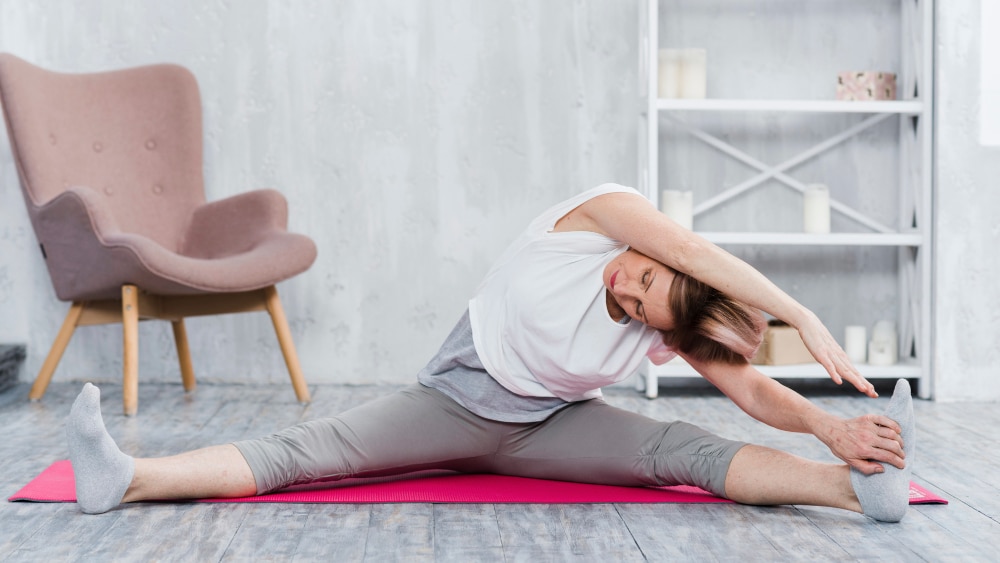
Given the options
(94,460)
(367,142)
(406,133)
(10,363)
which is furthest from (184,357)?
(94,460)

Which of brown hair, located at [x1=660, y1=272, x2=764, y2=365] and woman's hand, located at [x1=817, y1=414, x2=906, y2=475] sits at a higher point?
brown hair, located at [x1=660, y1=272, x2=764, y2=365]

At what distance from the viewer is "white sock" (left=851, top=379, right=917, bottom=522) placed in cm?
156

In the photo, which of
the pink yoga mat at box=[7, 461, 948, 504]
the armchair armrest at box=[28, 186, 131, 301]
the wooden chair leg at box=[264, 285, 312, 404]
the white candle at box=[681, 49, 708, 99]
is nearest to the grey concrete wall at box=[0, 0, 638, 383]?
the white candle at box=[681, 49, 708, 99]

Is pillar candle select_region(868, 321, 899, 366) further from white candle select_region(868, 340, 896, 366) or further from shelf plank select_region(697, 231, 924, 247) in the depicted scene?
shelf plank select_region(697, 231, 924, 247)

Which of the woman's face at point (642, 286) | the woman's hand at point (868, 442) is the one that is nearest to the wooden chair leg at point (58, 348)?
the woman's face at point (642, 286)

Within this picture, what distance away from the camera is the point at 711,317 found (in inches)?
64.2

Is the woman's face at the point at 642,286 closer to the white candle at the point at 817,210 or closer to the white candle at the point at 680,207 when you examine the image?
the white candle at the point at 680,207

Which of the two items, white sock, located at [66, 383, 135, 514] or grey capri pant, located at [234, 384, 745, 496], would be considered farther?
grey capri pant, located at [234, 384, 745, 496]

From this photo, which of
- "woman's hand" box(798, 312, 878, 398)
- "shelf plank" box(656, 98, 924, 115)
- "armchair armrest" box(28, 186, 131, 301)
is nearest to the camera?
"woman's hand" box(798, 312, 878, 398)

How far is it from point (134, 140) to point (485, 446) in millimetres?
1889

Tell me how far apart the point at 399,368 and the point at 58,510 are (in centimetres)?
172

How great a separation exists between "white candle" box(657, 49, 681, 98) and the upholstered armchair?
118 centimetres

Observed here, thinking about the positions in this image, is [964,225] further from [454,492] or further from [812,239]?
[454,492]

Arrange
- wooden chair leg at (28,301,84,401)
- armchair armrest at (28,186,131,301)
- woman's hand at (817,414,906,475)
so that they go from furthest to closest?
wooden chair leg at (28,301,84,401) → armchair armrest at (28,186,131,301) → woman's hand at (817,414,906,475)
